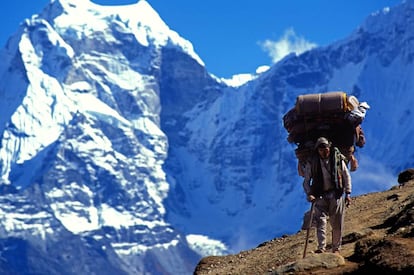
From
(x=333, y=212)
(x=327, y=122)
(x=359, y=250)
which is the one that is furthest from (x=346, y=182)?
(x=359, y=250)

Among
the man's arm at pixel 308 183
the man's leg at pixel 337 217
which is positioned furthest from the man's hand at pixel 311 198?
the man's leg at pixel 337 217

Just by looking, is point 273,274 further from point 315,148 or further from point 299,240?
point 299,240

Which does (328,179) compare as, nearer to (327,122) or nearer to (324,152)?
(324,152)

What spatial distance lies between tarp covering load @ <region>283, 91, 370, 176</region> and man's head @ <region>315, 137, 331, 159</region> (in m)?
1.02

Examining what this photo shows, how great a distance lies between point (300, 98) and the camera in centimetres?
1972

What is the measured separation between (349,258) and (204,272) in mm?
5301

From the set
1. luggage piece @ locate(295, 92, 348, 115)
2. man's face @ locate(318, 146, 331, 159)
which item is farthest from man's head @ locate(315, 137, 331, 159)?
luggage piece @ locate(295, 92, 348, 115)

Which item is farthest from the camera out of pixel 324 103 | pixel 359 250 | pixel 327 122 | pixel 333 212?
pixel 327 122

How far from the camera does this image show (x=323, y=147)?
60.6 ft

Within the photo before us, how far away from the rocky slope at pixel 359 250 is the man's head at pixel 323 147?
1.26m

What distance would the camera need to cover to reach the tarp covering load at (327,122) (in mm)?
19531

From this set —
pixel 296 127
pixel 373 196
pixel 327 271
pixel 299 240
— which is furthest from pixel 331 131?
pixel 373 196

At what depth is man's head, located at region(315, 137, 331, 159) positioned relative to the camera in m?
18.5

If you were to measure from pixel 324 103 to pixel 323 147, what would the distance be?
3.88ft
